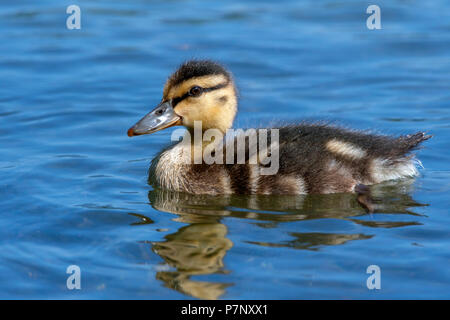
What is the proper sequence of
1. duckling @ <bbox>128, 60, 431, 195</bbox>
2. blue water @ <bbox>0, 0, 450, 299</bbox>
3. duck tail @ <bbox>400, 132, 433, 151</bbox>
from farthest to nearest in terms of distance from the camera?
1. duck tail @ <bbox>400, 132, 433, 151</bbox>
2. duckling @ <bbox>128, 60, 431, 195</bbox>
3. blue water @ <bbox>0, 0, 450, 299</bbox>

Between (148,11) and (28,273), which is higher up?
(148,11)

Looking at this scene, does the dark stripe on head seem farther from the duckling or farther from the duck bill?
the duck bill

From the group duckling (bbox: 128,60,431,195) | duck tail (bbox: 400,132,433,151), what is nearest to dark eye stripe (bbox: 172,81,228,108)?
duckling (bbox: 128,60,431,195)

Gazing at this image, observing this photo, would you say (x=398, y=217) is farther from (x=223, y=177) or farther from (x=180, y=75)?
(x=180, y=75)

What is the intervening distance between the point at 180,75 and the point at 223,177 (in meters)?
0.73

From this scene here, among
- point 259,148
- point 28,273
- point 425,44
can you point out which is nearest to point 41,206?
point 28,273

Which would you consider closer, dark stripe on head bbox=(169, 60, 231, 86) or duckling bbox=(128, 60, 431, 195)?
duckling bbox=(128, 60, 431, 195)

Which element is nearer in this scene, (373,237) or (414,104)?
(373,237)

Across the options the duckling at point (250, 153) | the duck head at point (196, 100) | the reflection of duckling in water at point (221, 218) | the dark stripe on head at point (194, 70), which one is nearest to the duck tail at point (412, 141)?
the duckling at point (250, 153)

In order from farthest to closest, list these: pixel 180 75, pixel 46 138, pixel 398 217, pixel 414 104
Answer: pixel 414 104 < pixel 46 138 < pixel 180 75 < pixel 398 217

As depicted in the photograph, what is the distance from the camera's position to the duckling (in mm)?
5762

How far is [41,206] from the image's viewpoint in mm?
5695

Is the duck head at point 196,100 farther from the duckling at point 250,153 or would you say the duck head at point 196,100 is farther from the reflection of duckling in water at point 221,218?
the reflection of duckling in water at point 221,218

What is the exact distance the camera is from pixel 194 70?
19.3 ft
